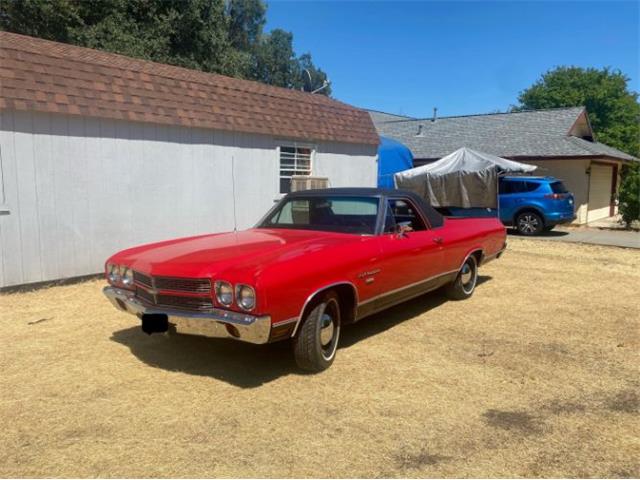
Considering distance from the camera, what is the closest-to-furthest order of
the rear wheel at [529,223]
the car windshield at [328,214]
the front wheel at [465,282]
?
the car windshield at [328,214], the front wheel at [465,282], the rear wheel at [529,223]

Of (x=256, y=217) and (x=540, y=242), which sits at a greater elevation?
(x=256, y=217)

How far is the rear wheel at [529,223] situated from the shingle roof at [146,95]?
20.3ft

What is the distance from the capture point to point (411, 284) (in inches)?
214

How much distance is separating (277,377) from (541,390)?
210 centimetres

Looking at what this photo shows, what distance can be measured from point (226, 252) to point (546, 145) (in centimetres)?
1789

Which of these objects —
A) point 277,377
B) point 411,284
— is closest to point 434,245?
point 411,284

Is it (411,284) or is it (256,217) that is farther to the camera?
(256,217)

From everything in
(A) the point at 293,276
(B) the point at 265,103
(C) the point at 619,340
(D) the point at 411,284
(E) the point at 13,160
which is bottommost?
(C) the point at 619,340

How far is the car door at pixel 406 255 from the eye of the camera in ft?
16.4

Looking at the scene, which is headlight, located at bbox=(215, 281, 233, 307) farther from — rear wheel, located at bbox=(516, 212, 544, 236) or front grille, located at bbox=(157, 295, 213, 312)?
rear wheel, located at bbox=(516, 212, 544, 236)

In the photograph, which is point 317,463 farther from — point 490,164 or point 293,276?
point 490,164

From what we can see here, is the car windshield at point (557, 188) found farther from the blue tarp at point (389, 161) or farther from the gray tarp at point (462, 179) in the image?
the blue tarp at point (389, 161)

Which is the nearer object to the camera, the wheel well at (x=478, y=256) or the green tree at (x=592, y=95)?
the wheel well at (x=478, y=256)

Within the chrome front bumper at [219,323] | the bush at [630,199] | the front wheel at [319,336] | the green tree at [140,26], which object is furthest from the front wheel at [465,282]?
the green tree at [140,26]
